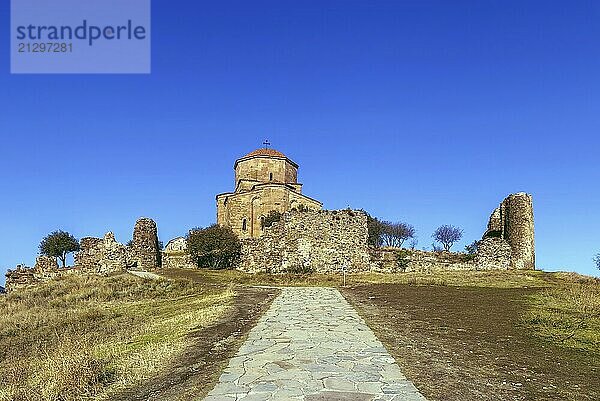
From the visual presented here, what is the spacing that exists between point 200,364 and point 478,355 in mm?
4244

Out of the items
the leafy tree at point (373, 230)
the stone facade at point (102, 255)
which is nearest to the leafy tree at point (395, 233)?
the leafy tree at point (373, 230)

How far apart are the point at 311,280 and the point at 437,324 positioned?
14336 mm

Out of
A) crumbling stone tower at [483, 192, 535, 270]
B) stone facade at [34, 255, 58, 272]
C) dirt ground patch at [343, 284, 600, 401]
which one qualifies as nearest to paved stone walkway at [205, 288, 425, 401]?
dirt ground patch at [343, 284, 600, 401]

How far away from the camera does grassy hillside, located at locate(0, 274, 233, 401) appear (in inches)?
310

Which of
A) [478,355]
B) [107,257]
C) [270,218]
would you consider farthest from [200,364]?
[270,218]

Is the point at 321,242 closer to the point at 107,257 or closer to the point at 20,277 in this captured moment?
the point at 107,257

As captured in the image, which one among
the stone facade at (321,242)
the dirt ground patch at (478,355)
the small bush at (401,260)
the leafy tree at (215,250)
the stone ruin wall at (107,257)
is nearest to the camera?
the dirt ground patch at (478,355)

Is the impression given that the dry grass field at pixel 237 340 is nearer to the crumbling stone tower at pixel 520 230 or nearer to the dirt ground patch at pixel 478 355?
the dirt ground patch at pixel 478 355

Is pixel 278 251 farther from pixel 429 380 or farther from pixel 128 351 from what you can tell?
pixel 429 380

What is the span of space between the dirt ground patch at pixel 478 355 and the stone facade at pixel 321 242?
17.7 metres

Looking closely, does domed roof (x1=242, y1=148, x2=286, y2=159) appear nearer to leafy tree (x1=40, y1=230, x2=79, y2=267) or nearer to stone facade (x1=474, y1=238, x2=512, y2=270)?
leafy tree (x1=40, y1=230, x2=79, y2=267)

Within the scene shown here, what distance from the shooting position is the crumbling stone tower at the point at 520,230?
33094 millimetres

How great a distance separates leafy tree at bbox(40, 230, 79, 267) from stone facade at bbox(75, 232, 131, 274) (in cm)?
986

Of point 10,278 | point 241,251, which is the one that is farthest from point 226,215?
point 10,278
